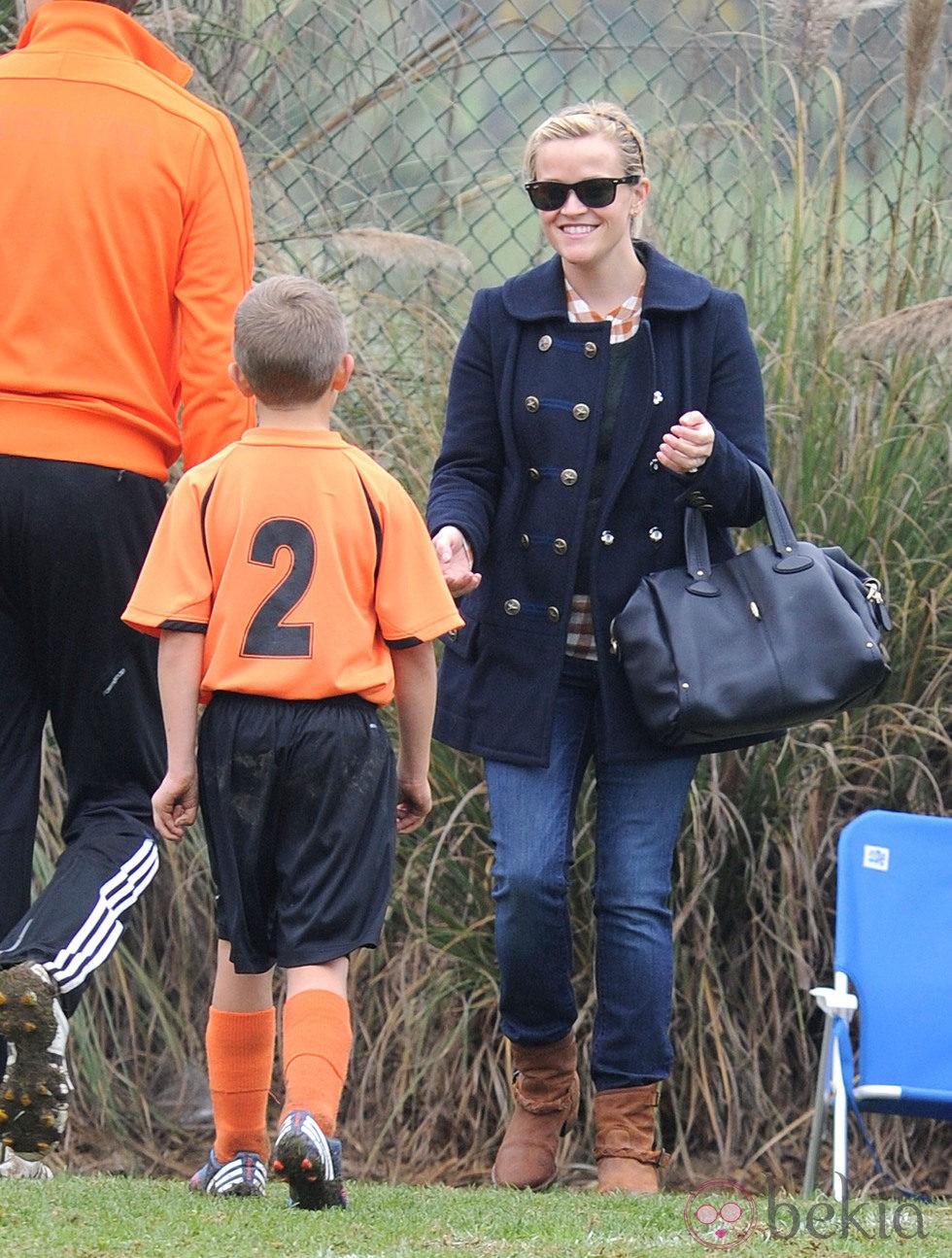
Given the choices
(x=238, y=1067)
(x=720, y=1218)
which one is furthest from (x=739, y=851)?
(x=238, y=1067)

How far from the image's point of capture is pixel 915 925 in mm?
3867

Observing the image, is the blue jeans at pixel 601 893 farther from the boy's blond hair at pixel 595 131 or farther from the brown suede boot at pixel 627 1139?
the boy's blond hair at pixel 595 131

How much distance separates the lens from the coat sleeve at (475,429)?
3521 mm

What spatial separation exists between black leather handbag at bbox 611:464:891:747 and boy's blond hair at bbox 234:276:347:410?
0.74 metres

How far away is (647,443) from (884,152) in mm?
2325

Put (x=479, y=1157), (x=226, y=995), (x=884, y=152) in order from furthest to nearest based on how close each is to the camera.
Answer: (x=884, y=152) → (x=479, y=1157) → (x=226, y=995)

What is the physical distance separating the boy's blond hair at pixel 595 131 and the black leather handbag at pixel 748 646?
64 centimetres

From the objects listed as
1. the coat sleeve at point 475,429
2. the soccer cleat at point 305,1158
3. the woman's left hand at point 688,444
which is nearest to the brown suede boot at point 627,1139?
the soccer cleat at point 305,1158

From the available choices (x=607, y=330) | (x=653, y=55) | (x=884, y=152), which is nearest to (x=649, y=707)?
(x=607, y=330)

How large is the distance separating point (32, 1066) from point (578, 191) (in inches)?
71.4

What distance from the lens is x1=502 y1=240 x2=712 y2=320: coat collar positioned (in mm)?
3459

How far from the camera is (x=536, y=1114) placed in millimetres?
3529

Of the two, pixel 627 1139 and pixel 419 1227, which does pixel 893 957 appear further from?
pixel 419 1227

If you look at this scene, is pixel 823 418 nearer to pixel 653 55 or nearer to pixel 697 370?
pixel 697 370
